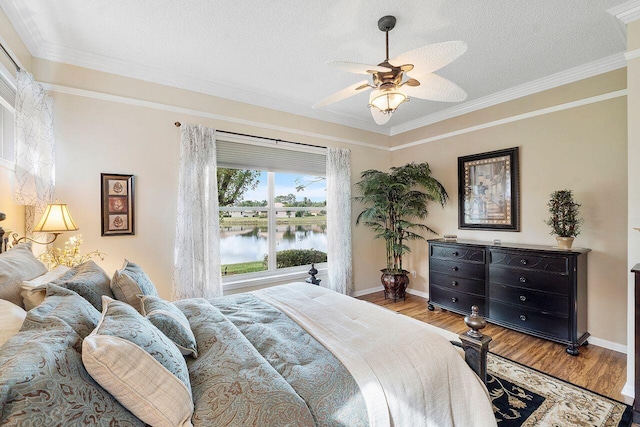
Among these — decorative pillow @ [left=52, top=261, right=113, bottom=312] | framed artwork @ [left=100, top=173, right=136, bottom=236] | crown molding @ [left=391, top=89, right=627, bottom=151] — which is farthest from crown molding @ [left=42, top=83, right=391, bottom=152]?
decorative pillow @ [left=52, top=261, right=113, bottom=312]

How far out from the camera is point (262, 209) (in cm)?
389

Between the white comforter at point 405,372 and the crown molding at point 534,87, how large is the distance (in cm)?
323

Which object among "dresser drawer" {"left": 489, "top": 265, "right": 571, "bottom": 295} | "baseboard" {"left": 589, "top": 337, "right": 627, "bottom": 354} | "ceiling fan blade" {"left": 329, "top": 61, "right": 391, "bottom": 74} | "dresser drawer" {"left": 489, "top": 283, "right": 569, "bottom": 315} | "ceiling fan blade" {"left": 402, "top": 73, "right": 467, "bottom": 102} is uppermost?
"ceiling fan blade" {"left": 329, "top": 61, "right": 391, "bottom": 74}

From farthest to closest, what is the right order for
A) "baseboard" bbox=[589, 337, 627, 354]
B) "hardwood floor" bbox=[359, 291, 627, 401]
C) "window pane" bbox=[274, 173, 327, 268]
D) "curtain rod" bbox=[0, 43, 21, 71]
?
"window pane" bbox=[274, 173, 327, 268] < "baseboard" bbox=[589, 337, 627, 354] < "hardwood floor" bbox=[359, 291, 627, 401] < "curtain rod" bbox=[0, 43, 21, 71]

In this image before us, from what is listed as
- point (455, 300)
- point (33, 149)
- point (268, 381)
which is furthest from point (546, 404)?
point (33, 149)

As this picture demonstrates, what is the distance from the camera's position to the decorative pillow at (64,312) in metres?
0.93

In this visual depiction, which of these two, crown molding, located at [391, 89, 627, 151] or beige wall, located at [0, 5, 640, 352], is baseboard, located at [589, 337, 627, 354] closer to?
beige wall, located at [0, 5, 640, 352]

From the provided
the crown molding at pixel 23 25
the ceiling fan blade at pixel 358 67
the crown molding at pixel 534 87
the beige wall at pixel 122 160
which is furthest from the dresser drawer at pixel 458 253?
the crown molding at pixel 23 25

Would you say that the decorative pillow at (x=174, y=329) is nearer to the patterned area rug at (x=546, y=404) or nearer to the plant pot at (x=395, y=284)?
the patterned area rug at (x=546, y=404)

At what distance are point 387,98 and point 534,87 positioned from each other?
245 cm

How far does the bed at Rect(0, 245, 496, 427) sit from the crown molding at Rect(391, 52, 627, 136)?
A: 3127 mm

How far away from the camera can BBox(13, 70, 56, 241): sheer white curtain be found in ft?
6.82

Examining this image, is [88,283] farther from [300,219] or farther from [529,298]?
[529,298]

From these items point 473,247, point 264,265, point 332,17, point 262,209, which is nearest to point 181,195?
point 262,209
